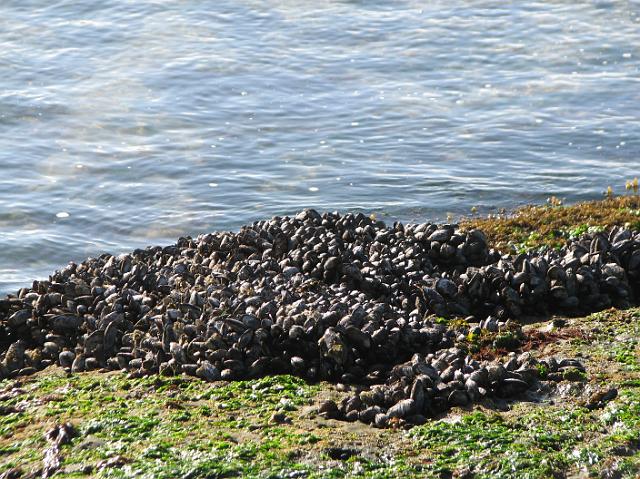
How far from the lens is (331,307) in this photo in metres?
6.70

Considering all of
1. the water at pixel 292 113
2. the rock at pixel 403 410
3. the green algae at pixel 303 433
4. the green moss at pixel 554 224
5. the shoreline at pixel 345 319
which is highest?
the water at pixel 292 113

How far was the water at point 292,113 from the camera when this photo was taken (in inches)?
548

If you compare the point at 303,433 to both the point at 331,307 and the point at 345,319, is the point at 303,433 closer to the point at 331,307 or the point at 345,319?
the point at 345,319

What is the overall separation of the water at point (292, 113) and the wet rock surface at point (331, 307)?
4.36 metres

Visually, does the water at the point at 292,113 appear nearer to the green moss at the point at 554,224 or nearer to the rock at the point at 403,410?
the green moss at the point at 554,224

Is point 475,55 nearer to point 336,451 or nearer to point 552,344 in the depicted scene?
point 552,344

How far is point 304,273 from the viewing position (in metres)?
8.07

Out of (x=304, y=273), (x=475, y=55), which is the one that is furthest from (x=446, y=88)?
(x=304, y=273)

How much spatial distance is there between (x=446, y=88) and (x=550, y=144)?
3.18m

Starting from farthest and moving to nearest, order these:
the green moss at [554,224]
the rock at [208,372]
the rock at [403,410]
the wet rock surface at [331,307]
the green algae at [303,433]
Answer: the green moss at [554,224]
the rock at [208,372]
the wet rock surface at [331,307]
the rock at [403,410]
the green algae at [303,433]

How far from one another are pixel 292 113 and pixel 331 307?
36.6 feet

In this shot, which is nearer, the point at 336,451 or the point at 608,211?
the point at 336,451

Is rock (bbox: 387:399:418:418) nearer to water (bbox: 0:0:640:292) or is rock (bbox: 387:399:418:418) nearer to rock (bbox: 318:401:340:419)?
rock (bbox: 318:401:340:419)

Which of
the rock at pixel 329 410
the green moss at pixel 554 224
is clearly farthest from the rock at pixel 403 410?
the green moss at pixel 554 224
